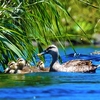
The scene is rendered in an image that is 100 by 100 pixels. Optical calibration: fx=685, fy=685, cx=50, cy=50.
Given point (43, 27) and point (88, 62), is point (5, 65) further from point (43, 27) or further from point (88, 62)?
point (88, 62)

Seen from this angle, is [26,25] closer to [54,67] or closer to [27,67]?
[27,67]

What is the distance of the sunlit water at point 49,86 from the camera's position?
8.59 meters

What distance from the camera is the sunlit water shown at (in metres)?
8.59

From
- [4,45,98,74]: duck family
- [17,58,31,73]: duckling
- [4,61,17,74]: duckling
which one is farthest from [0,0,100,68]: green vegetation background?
[4,45,98,74]: duck family

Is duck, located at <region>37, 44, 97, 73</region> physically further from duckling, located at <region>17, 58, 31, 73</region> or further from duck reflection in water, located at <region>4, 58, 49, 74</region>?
duckling, located at <region>17, 58, 31, 73</region>

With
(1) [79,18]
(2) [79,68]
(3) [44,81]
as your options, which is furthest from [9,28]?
(1) [79,18]

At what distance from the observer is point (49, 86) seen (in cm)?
947

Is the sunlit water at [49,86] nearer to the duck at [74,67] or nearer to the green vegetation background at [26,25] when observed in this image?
the green vegetation background at [26,25]

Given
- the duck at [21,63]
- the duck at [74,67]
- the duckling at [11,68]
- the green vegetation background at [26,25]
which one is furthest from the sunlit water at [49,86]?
the duck at [74,67]

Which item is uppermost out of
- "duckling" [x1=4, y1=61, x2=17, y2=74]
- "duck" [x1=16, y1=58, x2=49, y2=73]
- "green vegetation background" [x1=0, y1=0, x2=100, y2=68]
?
"green vegetation background" [x1=0, y1=0, x2=100, y2=68]

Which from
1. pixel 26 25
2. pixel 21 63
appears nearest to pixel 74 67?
pixel 21 63

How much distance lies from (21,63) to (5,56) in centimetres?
79

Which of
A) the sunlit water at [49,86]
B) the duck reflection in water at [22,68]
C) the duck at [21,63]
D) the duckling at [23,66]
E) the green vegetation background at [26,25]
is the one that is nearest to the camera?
the sunlit water at [49,86]

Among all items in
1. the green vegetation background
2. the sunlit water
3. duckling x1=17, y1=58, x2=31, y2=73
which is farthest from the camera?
duckling x1=17, y1=58, x2=31, y2=73
